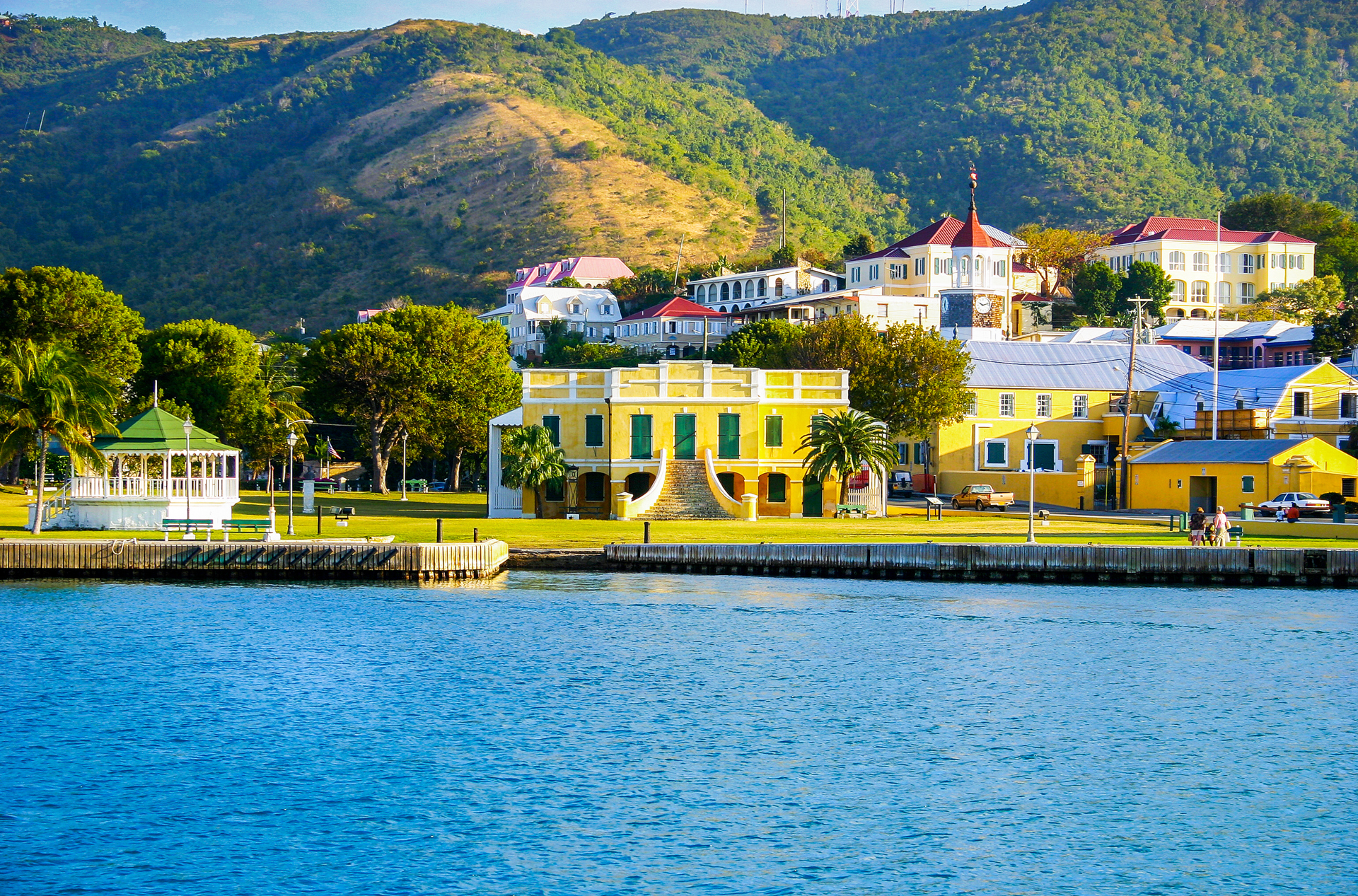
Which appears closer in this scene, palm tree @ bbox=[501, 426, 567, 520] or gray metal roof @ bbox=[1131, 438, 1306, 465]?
palm tree @ bbox=[501, 426, 567, 520]

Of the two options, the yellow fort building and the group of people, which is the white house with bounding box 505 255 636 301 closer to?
the yellow fort building

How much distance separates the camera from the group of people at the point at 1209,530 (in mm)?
51375

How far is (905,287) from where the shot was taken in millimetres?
140250

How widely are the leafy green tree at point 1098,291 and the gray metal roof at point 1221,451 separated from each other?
71602 millimetres

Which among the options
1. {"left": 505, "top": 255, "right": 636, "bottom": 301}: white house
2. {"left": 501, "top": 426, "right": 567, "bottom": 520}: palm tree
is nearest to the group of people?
{"left": 501, "top": 426, "right": 567, "bottom": 520}: palm tree

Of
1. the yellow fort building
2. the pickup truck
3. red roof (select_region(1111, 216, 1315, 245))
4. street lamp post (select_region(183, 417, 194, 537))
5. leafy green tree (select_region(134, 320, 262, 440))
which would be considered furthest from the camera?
red roof (select_region(1111, 216, 1315, 245))

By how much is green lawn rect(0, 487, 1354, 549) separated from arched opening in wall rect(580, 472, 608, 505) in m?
3.63

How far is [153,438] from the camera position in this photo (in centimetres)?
5822

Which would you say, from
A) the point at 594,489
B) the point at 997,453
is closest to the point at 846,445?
the point at 594,489

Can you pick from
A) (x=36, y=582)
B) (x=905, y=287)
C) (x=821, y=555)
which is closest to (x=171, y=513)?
(x=36, y=582)

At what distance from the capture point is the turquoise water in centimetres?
2025

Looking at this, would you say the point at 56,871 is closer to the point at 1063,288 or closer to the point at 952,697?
the point at 952,697

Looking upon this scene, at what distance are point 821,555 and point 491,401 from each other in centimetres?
4487

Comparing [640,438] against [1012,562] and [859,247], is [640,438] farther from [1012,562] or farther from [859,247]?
[859,247]
